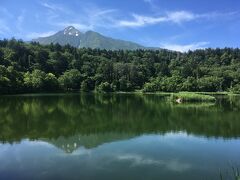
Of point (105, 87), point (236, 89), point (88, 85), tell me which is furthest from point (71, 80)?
point (236, 89)

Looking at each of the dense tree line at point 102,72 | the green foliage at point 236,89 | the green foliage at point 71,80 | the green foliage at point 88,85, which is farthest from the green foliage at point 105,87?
the green foliage at point 236,89

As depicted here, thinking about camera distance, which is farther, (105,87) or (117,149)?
(105,87)

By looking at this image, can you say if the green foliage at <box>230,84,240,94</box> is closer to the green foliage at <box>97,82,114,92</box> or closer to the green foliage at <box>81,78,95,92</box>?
the green foliage at <box>97,82,114,92</box>

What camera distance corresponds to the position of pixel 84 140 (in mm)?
24578

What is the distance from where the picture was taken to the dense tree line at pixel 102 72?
110 metres

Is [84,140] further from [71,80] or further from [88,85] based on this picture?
[88,85]

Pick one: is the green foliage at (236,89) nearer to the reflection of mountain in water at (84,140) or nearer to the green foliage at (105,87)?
the green foliage at (105,87)

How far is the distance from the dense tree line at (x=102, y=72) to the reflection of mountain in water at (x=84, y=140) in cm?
7036

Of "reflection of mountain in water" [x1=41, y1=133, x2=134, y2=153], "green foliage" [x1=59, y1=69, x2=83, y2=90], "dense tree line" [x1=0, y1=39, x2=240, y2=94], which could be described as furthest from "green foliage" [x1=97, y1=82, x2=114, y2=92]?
"reflection of mountain in water" [x1=41, y1=133, x2=134, y2=153]

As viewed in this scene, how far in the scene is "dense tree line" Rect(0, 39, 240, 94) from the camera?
10969 centimetres

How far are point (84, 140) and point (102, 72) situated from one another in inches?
4298

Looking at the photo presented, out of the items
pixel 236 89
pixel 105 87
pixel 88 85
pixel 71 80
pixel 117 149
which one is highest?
pixel 71 80

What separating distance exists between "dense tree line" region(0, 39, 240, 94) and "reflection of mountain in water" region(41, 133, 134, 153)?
7036 cm

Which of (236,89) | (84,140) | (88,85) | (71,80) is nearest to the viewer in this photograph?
(84,140)
